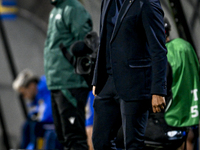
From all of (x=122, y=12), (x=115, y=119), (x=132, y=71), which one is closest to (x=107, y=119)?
(x=115, y=119)

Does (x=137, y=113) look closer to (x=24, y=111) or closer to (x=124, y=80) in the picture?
(x=124, y=80)

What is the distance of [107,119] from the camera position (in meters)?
2.07

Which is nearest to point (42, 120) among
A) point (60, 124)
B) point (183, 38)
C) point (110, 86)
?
point (60, 124)

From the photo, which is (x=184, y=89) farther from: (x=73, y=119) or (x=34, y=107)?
(x=34, y=107)

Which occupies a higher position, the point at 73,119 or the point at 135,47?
the point at 135,47

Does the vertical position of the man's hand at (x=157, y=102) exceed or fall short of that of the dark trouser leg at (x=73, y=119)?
it exceeds it

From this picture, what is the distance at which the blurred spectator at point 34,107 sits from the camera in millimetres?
4445

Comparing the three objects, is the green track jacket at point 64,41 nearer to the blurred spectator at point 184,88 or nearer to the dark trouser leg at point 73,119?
the dark trouser leg at point 73,119

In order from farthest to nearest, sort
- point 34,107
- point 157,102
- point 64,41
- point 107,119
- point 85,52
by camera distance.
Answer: point 34,107 < point 64,41 < point 85,52 < point 107,119 < point 157,102

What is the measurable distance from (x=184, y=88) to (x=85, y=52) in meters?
0.68

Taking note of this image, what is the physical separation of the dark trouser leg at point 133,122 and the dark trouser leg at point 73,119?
36.2 inches

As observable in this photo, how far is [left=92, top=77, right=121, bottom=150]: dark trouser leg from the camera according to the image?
2.07m

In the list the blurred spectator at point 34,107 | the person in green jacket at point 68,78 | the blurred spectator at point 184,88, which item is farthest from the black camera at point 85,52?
the blurred spectator at point 34,107

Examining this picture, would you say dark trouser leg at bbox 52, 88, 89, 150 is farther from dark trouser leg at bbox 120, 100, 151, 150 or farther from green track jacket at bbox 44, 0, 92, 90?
dark trouser leg at bbox 120, 100, 151, 150
